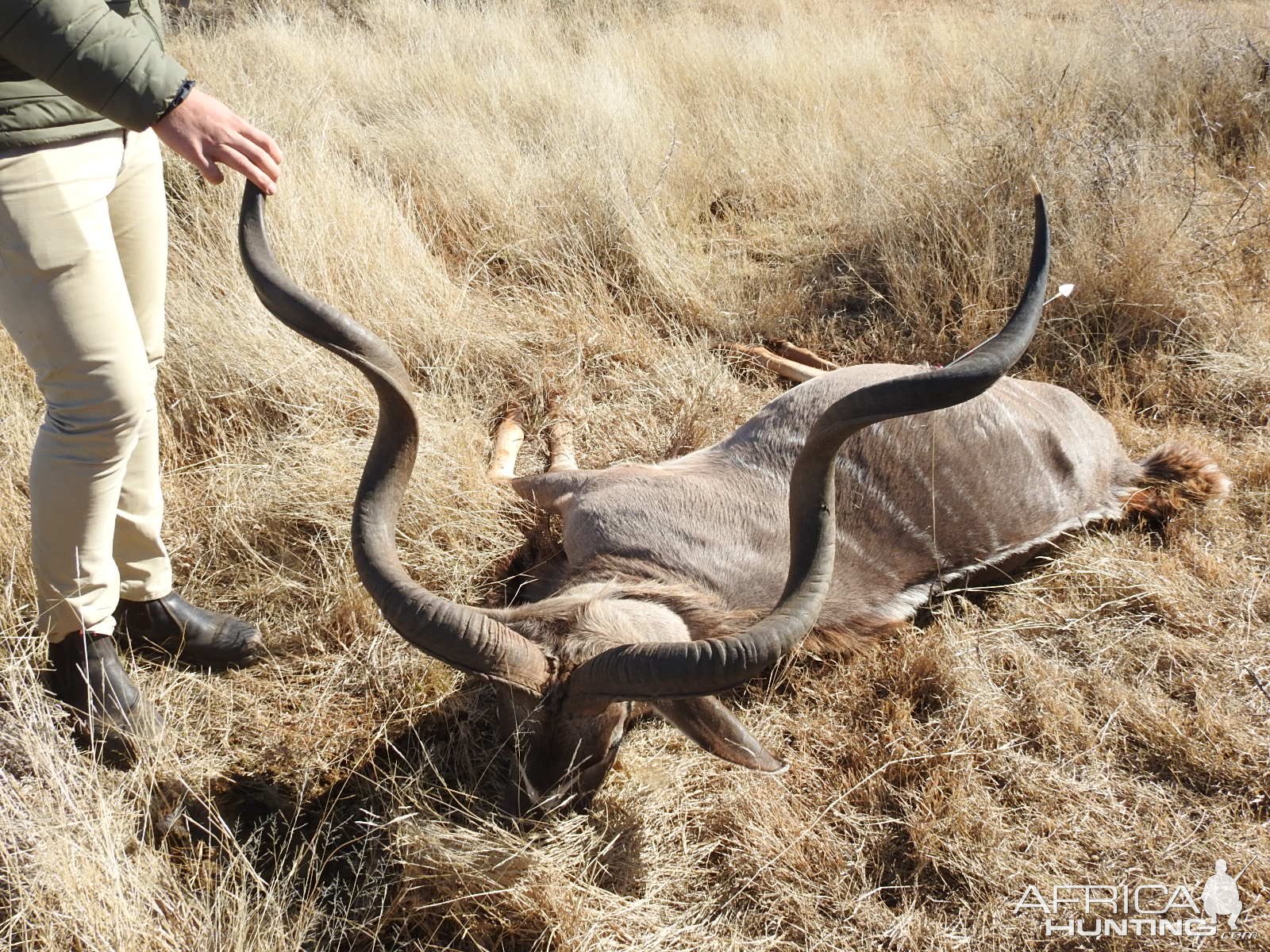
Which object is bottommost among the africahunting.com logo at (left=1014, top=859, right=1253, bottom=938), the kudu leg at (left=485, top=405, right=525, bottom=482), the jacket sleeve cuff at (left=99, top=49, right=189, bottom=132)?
the africahunting.com logo at (left=1014, top=859, right=1253, bottom=938)

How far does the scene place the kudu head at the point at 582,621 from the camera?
251 cm

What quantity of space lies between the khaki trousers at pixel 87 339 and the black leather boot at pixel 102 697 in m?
A: 0.06

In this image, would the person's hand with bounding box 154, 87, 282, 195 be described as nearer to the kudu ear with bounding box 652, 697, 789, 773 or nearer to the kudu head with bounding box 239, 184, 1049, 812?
the kudu head with bounding box 239, 184, 1049, 812

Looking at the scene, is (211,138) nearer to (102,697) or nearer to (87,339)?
(87,339)

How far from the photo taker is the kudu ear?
2.85 meters

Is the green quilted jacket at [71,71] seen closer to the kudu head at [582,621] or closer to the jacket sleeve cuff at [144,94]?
the jacket sleeve cuff at [144,94]

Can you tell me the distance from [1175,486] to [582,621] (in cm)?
271

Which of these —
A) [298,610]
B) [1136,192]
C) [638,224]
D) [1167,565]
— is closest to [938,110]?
[1136,192]

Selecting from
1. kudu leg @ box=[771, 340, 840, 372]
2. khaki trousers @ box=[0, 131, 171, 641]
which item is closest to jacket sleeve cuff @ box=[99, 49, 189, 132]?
khaki trousers @ box=[0, 131, 171, 641]

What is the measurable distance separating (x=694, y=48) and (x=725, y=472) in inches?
227

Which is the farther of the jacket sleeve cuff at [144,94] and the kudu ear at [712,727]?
the kudu ear at [712,727]

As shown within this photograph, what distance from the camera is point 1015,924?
2787 millimetres

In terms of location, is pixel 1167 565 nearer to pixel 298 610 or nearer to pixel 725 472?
pixel 725 472

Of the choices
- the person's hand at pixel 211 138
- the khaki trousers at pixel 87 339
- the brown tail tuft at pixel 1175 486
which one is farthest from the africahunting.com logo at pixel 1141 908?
the person's hand at pixel 211 138
